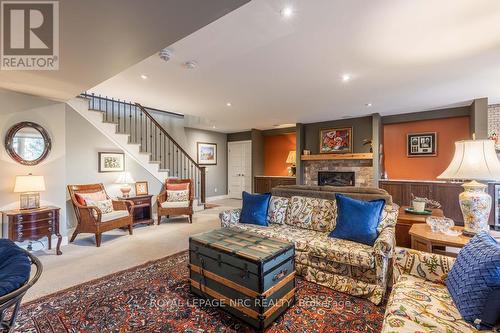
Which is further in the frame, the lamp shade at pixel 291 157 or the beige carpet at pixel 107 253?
the lamp shade at pixel 291 157

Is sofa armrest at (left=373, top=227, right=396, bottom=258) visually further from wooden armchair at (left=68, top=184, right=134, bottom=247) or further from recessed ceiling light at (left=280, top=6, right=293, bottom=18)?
wooden armchair at (left=68, top=184, right=134, bottom=247)

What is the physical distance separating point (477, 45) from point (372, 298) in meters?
2.93

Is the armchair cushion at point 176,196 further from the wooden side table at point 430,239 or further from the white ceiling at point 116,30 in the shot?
the wooden side table at point 430,239

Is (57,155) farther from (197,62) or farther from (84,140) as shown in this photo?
(197,62)

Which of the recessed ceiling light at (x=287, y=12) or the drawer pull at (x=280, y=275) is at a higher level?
the recessed ceiling light at (x=287, y=12)

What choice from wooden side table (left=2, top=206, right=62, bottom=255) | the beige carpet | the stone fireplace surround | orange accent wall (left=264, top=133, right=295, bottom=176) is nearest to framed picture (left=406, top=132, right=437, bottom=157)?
the stone fireplace surround

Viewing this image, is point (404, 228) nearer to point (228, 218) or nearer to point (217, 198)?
point (228, 218)

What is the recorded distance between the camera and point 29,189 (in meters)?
3.16

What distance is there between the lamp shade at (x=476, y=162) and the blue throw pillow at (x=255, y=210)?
199 centimetres

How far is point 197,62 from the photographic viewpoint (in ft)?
9.61

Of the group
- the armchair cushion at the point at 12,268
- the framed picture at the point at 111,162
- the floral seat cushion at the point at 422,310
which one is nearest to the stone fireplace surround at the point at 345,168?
the floral seat cushion at the point at 422,310

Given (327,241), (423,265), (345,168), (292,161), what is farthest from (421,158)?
(423,265)

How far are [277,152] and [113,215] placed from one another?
5851 mm

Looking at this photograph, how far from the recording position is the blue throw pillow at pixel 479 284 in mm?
1126
